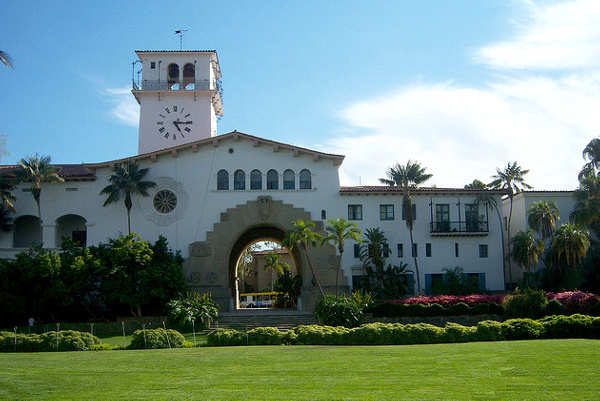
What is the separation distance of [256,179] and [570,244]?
71.8 ft

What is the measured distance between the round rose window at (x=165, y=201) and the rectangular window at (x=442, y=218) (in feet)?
62.0

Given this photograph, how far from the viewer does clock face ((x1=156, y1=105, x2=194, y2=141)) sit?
50656 millimetres

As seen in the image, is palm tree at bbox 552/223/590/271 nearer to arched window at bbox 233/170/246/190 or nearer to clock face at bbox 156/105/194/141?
arched window at bbox 233/170/246/190

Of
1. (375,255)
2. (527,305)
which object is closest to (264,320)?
(375,255)

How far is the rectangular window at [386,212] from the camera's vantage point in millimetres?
42375

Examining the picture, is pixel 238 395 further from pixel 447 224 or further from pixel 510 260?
pixel 510 260

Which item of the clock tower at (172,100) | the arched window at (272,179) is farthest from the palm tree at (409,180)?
the clock tower at (172,100)

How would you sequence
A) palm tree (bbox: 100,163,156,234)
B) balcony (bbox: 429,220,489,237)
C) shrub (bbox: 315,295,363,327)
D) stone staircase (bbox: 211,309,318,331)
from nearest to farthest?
1. shrub (bbox: 315,295,363,327)
2. stone staircase (bbox: 211,309,318,331)
3. palm tree (bbox: 100,163,156,234)
4. balcony (bbox: 429,220,489,237)

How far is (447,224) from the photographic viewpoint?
42625 millimetres

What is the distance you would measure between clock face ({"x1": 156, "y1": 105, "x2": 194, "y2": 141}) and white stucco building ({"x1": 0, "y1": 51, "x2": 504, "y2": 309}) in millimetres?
9174

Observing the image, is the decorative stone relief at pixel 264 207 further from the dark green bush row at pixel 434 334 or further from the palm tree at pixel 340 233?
the dark green bush row at pixel 434 334

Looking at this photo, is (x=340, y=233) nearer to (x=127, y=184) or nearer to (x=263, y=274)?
(x=127, y=184)

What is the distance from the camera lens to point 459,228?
141ft

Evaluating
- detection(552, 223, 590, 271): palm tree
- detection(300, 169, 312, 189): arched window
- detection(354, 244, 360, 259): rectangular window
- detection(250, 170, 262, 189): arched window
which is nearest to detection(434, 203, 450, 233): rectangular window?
detection(354, 244, 360, 259): rectangular window
